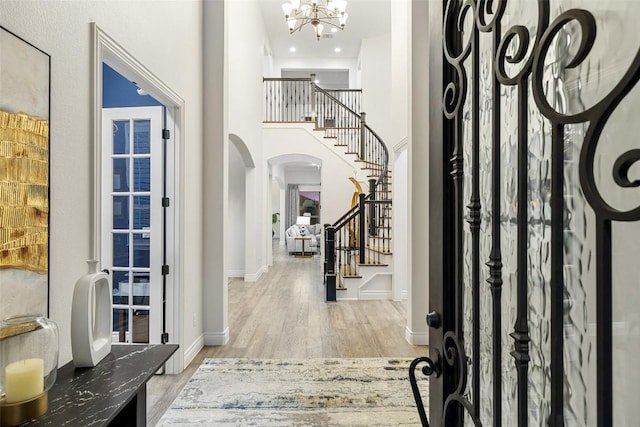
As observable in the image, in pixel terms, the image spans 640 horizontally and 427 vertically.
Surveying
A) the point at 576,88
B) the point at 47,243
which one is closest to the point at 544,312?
the point at 576,88

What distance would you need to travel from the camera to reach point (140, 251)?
3293mm

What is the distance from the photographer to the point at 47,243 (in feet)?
5.15

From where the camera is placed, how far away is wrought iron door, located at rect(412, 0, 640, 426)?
431mm

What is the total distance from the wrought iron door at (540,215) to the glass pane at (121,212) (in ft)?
10.2

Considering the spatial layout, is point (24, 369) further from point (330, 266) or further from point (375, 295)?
point (375, 295)

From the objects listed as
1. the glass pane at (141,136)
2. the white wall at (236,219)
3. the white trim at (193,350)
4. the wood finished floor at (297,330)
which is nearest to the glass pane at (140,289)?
the white trim at (193,350)

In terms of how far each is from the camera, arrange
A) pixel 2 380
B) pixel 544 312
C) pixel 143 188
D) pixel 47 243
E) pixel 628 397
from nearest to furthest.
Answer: pixel 628 397
pixel 544 312
pixel 2 380
pixel 47 243
pixel 143 188

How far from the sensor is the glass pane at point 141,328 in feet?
11.0

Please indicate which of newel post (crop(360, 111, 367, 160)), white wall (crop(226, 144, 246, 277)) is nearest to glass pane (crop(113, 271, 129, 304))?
white wall (crop(226, 144, 246, 277))

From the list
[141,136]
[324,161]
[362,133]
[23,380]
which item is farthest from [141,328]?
[362,133]

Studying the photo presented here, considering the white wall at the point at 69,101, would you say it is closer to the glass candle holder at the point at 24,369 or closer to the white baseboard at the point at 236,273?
the glass candle holder at the point at 24,369

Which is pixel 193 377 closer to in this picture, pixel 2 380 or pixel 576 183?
pixel 2 380

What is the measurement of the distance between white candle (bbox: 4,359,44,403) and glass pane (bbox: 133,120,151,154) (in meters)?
2.45

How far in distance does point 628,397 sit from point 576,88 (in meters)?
0.39
